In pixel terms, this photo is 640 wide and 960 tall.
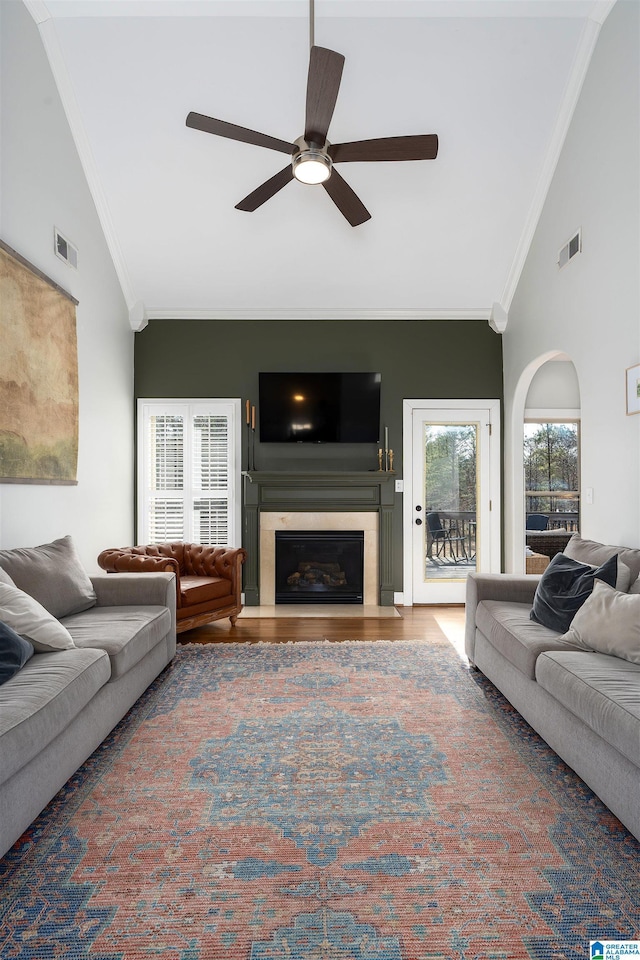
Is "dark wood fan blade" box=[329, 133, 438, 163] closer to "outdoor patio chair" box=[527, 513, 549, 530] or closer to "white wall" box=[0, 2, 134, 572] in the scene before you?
"white wall" box=[0, 2, 134, 572]

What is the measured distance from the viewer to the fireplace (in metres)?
5.54

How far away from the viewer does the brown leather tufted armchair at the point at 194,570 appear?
404 cm

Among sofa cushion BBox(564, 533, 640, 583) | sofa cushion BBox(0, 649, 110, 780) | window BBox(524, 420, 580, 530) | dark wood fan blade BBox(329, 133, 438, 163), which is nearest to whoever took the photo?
sofa cushion BBox(0, 649, 110, 780)

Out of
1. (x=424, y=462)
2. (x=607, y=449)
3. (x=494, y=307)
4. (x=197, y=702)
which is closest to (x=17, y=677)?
(x=197, y=702)

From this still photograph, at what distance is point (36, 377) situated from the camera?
3486 millimetres

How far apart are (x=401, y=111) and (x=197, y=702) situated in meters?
4.22

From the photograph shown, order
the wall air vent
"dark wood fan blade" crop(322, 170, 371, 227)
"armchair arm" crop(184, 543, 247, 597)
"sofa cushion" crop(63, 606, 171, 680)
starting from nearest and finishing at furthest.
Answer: "sofa cushion" crop(63, 606, 171, 680) → "dark wood fan blade" crop(322, 170, 371, 227) → the wall air vent → "armchair arm" crop(184, 543, 247, 597)

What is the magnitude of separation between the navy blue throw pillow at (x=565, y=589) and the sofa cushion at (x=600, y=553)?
0.09m

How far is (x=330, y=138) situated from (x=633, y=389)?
283 centimetres

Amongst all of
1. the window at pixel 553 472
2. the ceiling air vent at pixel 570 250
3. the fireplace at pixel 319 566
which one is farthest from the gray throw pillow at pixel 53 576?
the window at pixel 553 472

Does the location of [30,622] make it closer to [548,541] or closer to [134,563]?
[134,563]

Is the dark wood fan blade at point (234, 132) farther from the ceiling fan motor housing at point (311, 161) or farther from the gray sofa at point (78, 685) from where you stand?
the gray sofa at point (78, 685)

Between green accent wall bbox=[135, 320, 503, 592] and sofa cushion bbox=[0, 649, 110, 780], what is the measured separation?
11.3 ft

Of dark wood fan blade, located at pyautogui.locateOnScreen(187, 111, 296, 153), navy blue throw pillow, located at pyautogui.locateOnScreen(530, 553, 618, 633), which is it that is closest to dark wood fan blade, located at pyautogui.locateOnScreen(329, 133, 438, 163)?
dark wood fan blade, located at pyautogui.locateOnScreen(187, 111, 296, 153)
